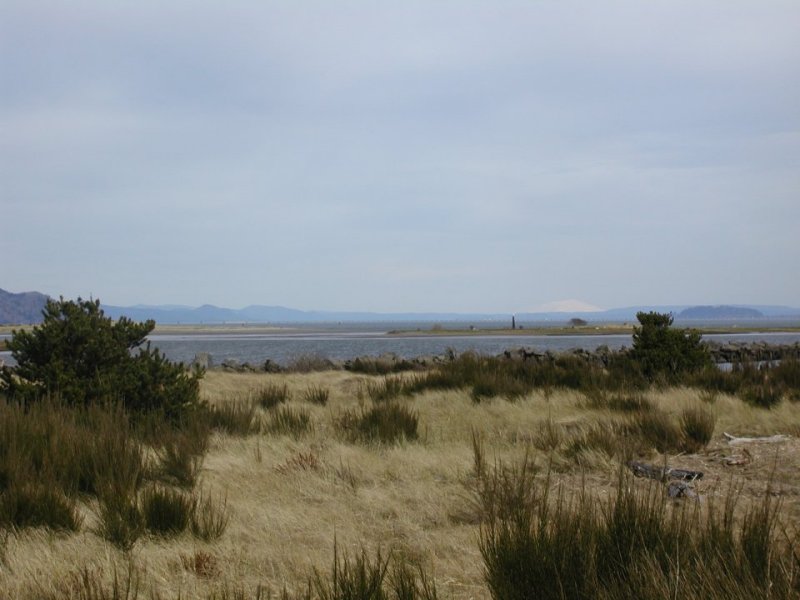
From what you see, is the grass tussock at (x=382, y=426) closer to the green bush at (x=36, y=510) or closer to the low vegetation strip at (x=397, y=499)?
the low vegetation strip at (x=397, y=499)

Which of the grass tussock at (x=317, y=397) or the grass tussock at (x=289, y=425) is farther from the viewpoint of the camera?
the grass tussock at (x=317, y=397)

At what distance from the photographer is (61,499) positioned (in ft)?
16.7

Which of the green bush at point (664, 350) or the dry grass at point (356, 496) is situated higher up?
the green bush at point (664, 350)

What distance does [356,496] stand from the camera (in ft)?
20.1

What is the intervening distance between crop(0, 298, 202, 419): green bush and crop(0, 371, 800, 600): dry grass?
140 cm

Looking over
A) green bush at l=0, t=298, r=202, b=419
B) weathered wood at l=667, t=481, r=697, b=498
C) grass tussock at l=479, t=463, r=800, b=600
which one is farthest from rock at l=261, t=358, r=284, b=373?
grass tussock at l=479, t=463, r=800, b=600

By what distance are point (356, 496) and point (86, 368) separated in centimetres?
559

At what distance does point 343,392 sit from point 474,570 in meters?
12.1

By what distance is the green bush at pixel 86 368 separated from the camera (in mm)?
9242

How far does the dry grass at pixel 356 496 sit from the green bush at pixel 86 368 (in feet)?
4.58

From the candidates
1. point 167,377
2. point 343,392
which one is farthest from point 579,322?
point 167,377

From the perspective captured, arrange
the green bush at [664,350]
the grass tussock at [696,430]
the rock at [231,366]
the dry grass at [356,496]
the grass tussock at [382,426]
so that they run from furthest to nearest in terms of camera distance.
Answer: the rock at [231,366] → the green bush at [664,350] → the grass tussock at [382,426] → the grass tussock at [696,430] → the dry grass at [356,496]

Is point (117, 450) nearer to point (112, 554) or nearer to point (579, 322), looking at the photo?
point (112, 554)

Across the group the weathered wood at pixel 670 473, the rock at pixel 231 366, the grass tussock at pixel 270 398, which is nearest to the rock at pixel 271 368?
the rock at pixel 231 366
